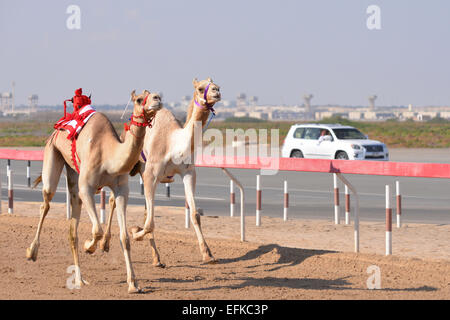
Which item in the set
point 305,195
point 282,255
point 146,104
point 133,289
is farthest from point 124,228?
point 305,195

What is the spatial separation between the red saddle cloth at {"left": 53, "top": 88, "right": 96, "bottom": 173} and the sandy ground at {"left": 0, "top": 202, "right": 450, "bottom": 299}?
156 centimetres

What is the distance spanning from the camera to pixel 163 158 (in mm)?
11219

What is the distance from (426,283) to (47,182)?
15.0ft

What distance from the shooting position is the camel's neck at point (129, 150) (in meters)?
8.77

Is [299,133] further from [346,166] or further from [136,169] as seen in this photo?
[136,169]

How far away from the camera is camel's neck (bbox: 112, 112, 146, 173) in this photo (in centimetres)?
877

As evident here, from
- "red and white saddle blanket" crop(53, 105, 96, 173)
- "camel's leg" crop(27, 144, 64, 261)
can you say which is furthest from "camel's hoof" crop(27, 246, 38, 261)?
"red and white saddle blanket" crop(53, 105, 96, 173)

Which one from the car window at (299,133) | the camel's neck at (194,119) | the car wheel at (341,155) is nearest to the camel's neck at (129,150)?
the camel's neck at (194,119)

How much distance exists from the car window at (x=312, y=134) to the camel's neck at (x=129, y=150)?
24.7 m

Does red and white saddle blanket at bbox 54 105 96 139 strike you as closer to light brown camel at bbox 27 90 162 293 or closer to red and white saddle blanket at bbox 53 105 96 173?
red and white saddle blanket at bbox 53 105 96 173

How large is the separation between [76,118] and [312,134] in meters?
24.2
